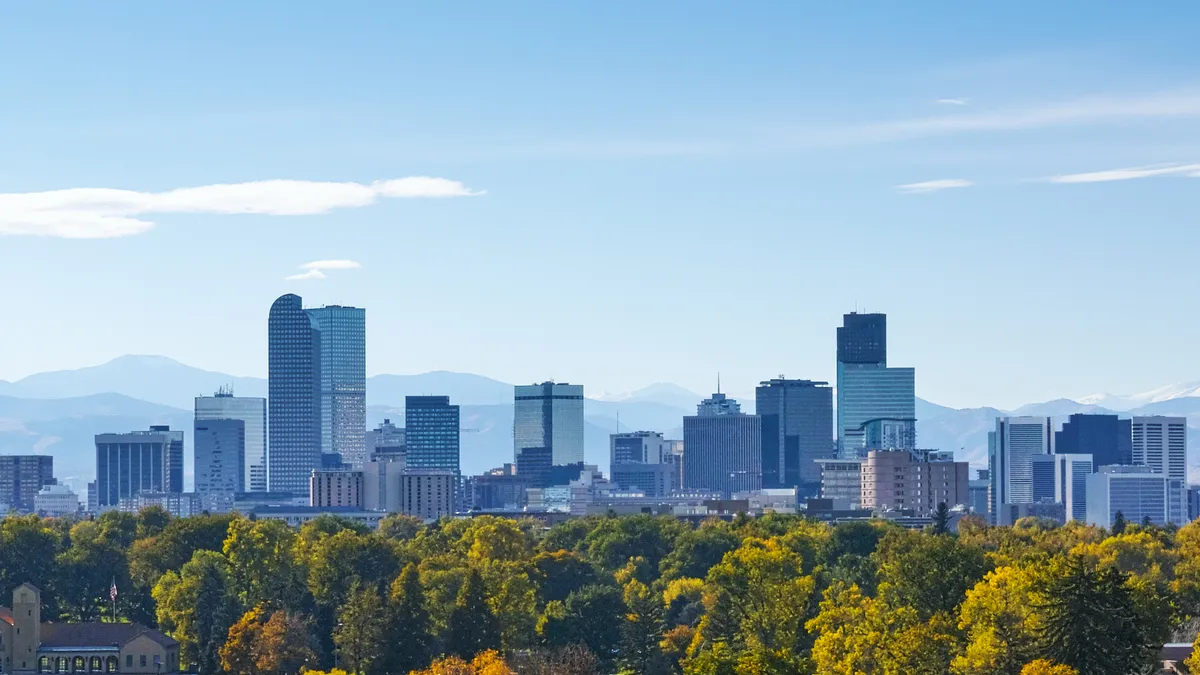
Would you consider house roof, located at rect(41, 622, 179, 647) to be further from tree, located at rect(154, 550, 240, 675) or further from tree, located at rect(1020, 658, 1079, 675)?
tree, located at rect(1020, 658, 1079, 675)

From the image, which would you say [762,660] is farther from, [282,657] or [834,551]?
[834,551]

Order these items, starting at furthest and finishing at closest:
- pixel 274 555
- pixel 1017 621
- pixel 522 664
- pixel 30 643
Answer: pixel 274 555 < pixel 30 643 < pixel 522 664 < pixel 1017 621

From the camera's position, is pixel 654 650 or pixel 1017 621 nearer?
pixel 1017 621

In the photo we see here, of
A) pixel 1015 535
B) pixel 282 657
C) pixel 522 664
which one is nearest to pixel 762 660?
pixel 522 664

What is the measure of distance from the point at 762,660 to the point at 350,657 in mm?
42024

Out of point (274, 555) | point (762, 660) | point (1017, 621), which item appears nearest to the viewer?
point (762, 660)

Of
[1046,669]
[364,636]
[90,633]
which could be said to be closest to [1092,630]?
[1046,669]

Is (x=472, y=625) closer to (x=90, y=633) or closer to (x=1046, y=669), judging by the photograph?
(x=90, y=633)

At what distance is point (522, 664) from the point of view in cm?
12044

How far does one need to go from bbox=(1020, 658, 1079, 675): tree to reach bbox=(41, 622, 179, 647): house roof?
215ft

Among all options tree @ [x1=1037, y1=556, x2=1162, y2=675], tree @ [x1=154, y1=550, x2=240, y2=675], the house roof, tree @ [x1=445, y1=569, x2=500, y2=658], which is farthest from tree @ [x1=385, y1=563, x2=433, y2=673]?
tree @ [x1=1037, y1=556, x2=1162, y2=675]

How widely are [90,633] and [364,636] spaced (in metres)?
25.4

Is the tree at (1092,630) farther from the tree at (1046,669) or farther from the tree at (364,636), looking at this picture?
the tree at (364,636)

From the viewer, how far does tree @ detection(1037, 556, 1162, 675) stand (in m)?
87.9
